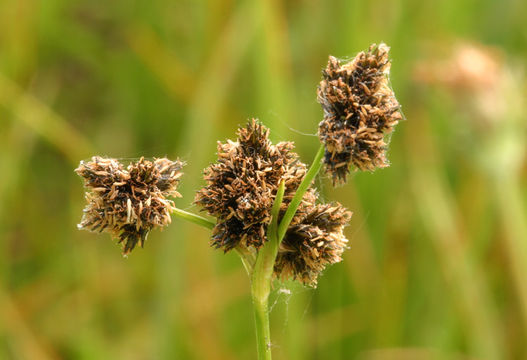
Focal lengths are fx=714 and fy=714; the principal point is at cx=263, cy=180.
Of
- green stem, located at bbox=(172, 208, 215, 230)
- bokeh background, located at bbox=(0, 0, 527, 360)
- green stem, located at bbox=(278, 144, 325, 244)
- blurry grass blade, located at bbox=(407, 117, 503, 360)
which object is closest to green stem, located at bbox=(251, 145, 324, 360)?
green stem, located at bbox=(278, 144, 325, 244)

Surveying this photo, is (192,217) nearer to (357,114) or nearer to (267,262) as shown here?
(267,262)

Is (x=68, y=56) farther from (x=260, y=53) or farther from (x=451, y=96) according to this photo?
(x=451, y=96)

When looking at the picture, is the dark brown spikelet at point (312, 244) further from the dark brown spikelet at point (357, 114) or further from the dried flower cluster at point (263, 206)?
the dark brown spikelet at point (357, 114)

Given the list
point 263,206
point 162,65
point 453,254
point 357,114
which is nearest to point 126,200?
point 263,206

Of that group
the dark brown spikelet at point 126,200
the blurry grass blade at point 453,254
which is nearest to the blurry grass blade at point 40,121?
the blurry grass blade at point 453,254

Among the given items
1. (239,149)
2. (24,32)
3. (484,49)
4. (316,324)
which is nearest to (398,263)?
(316,324)
